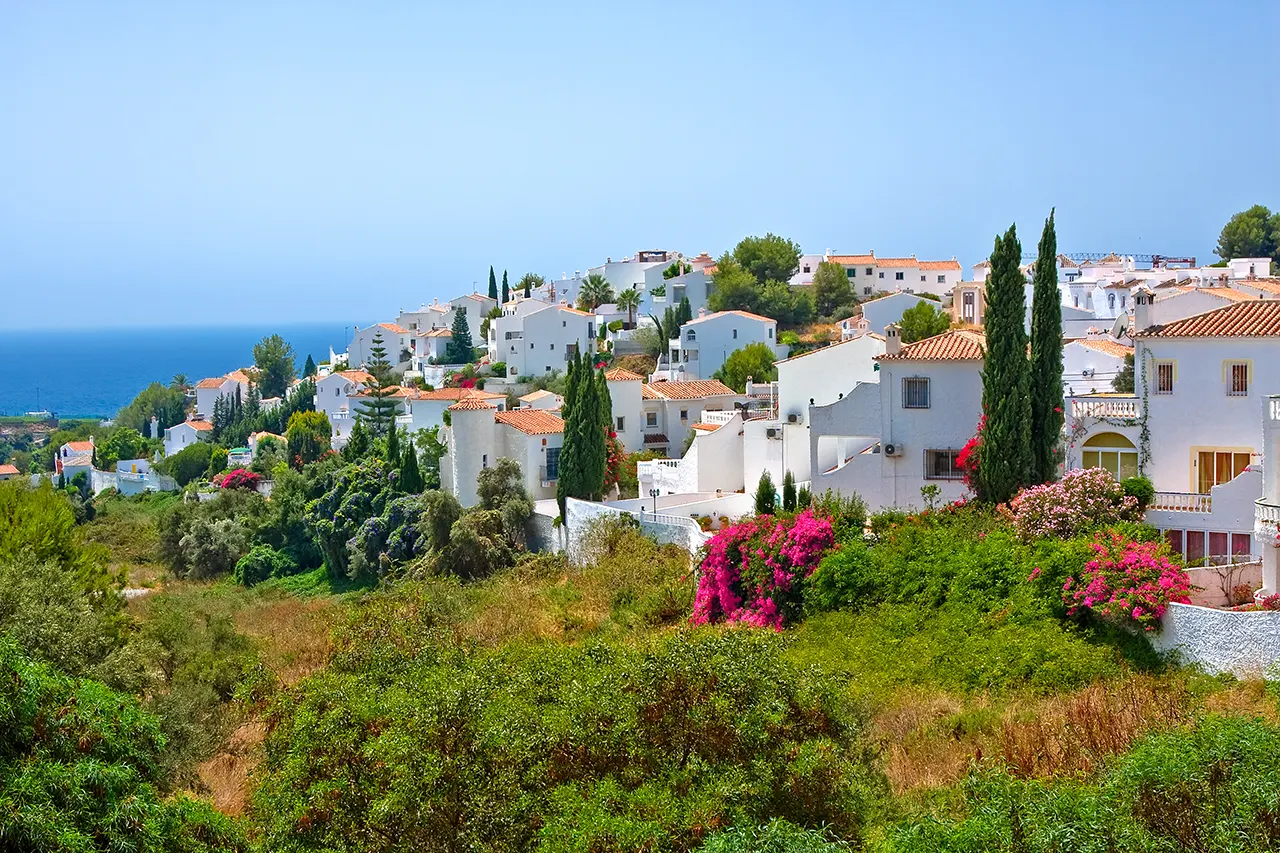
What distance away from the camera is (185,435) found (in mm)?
89625

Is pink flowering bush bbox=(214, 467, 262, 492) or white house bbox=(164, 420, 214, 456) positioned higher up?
white house bbox=(164, 420, 214, 456)

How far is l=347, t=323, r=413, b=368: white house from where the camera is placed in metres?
90.3

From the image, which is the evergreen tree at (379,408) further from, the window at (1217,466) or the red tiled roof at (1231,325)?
the window at (1217,466)

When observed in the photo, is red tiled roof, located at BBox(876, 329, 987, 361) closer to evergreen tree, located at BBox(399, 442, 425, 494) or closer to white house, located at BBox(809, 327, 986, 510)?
white house, located at BBox(809, 327, 986, 510)

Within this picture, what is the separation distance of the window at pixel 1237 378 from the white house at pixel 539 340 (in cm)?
4702

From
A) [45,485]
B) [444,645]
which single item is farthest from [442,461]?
[444,645]

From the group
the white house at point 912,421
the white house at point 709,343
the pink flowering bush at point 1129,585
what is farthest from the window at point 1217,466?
the white house at point 709,343

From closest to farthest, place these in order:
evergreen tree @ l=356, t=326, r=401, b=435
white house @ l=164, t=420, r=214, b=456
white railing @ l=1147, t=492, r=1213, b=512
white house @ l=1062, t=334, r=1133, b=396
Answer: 1. white railing @ l=1147, t=492, r=1213, b=512
2. white house @ l=1062, t=334, r=1133, b=396
3. evergreen tree @ l=356, t=326, r=401, b=435
4. white house @ l=164, t=420, r=214, b=456

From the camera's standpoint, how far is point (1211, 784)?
1364cm

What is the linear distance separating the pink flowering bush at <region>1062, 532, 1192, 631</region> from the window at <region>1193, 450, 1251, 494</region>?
13.7ft

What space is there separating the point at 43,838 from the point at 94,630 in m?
10.7

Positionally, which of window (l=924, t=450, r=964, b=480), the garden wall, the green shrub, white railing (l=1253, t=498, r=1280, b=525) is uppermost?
window (l=924, t=450, r=964, b=480)

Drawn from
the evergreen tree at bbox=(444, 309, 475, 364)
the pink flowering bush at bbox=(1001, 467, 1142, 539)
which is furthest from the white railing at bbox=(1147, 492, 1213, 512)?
the evergreen tree at bbox=(444, 309, 475, 364)

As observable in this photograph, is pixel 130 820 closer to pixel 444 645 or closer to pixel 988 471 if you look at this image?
pixel 444 645
